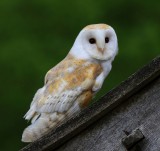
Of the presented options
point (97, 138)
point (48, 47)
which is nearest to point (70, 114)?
point (97, 138)

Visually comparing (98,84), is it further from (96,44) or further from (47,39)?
(47,39)

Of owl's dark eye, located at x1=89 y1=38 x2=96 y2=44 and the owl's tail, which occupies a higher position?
owl's dark eye, located at x1=89 y1=38 x2=96 y2=44

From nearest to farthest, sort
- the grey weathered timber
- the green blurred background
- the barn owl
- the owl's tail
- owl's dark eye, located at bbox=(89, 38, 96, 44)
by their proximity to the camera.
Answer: the grey weathered timber, the owl's tail, the barn owl, owl's dark eye, located at bbox=(89, 38, 96, 44), the green blurred background

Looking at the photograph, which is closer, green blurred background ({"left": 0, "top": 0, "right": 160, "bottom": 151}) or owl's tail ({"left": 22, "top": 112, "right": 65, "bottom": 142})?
owl's tail ({"left": 22, "top": 112, "right": 65, "bottom": 142})

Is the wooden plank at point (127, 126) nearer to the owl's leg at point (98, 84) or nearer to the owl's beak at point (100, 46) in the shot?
the owl's leg at point (98, 84)

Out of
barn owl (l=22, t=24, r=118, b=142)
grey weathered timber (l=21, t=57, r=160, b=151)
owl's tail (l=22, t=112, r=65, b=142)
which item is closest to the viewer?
grey weathered timber (l=21, t=57, r=160, b=151)

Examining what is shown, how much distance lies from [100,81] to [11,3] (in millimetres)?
5807

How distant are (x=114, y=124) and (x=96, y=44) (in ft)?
2.54

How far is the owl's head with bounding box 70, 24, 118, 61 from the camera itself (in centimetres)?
406

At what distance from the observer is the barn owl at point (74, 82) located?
375 centimetres

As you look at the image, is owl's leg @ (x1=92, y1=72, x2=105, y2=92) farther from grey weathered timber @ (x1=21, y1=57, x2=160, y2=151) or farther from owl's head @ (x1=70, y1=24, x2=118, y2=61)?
grey weathered timber @ (x1=21, y1=57, x2=160, y2=151)

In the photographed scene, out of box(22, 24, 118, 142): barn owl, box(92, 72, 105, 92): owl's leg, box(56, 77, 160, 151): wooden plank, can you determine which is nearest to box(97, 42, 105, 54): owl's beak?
box(22, 24, 118, 142): barn owl

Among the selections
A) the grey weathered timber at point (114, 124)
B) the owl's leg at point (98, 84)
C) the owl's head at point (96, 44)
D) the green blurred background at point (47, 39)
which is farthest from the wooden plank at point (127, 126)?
the green blurred background at point (47, 39)

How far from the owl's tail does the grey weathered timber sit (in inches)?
8.6
